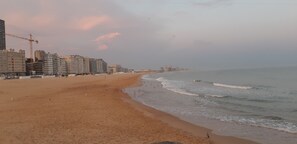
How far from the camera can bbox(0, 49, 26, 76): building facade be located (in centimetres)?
12888

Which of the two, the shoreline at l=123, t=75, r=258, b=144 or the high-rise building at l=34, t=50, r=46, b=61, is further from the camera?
the high-rise building at l=34, t=50, r=46, b=61

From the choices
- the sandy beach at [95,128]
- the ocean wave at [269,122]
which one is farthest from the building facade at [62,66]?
the ocean wave at [269,122]

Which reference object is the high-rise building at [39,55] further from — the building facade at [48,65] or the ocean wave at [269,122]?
the ocean wave at [269,122]

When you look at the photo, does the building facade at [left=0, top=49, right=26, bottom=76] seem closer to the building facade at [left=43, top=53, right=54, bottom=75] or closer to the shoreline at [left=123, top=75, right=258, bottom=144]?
the building facade at [left=43, top=53, right=54, bottom=75]

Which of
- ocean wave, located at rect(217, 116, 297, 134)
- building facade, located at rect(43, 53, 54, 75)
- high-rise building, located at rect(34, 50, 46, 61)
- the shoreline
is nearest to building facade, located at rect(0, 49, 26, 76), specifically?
building facade, located at rect(43, 53, 54, 75)

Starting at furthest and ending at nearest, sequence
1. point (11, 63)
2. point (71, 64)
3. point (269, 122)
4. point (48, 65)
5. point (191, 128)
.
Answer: point (71, 64), point (48, 65), point (11, 63), point (269, 122), point (191, 128)

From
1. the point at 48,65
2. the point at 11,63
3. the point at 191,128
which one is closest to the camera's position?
the point at 191,128

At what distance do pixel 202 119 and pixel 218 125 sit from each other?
5.86 feet

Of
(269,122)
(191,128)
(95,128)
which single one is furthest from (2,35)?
(269,122)

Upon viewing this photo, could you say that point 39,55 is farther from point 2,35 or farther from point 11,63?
point 11,63

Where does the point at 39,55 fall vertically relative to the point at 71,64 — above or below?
above

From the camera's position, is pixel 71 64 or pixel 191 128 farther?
pixel 71 64

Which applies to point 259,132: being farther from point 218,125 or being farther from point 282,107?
point 282,107

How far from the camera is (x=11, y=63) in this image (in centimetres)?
12962
